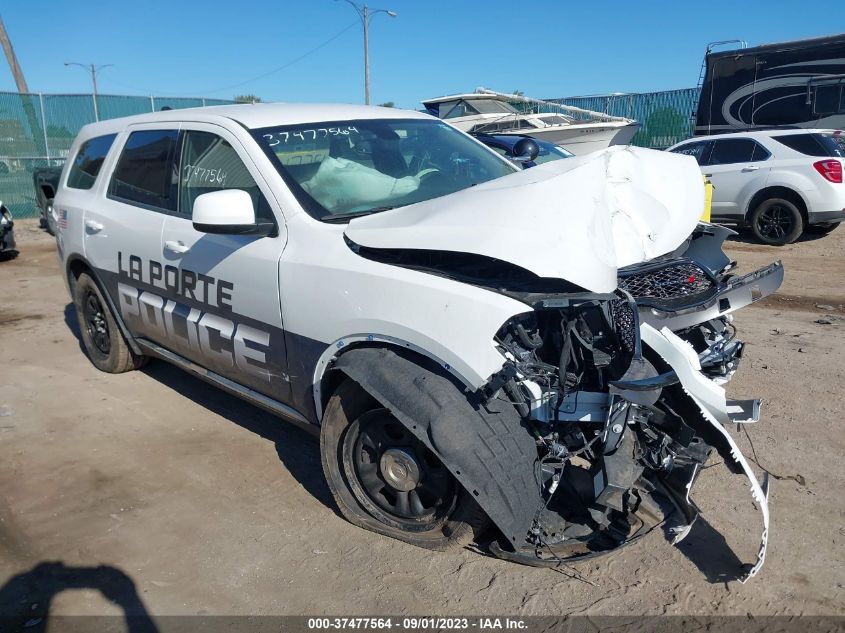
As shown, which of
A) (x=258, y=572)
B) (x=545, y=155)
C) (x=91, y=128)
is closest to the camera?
(x=258, y=572)

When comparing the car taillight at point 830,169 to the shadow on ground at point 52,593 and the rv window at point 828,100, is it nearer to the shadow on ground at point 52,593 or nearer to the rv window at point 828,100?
the rv window at point 828,100

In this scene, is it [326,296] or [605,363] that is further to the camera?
[326,296]

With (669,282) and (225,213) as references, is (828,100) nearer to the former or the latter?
(669,282)

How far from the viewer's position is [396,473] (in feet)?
9.72

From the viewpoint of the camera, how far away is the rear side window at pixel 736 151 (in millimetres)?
10402

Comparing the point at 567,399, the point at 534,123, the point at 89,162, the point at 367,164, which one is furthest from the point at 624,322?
the point at 534,123

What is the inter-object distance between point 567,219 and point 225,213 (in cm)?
156

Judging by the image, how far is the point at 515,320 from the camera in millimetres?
2703

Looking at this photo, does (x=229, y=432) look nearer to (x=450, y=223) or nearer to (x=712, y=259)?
(x=450, y=223)

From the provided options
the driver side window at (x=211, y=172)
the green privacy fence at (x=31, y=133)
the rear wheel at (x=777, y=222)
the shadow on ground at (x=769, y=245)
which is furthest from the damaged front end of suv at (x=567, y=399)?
the green privacy fence at (x=31, y=133)

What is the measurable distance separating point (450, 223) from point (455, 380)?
2.12 ft

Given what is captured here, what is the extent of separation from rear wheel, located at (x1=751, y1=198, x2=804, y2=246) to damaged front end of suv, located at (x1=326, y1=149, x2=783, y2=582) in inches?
326

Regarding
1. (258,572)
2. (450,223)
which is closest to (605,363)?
(450,223)

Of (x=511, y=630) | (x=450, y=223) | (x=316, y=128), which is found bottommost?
(x=511, y=630)
